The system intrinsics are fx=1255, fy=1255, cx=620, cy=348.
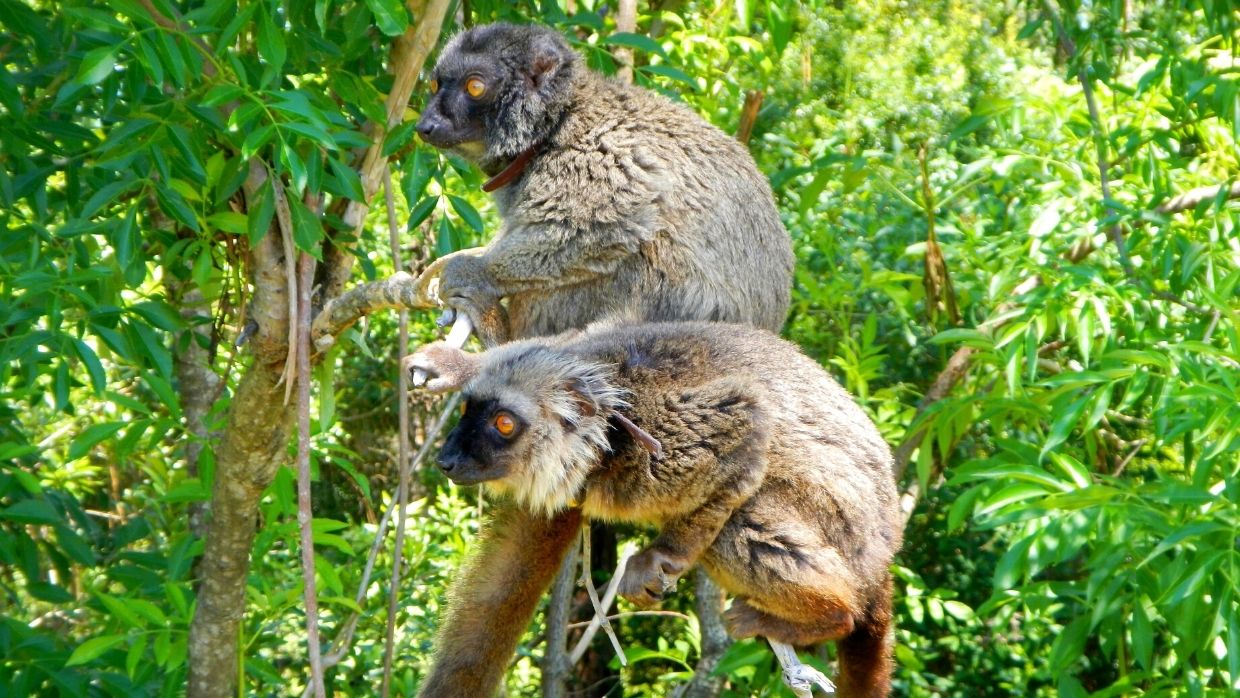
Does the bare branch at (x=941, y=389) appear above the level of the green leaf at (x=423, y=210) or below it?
below

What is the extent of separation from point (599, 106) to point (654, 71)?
686mm

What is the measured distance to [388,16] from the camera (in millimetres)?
3561

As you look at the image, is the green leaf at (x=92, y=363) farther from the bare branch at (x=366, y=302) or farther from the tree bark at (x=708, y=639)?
the tree bark at (x=708, y=639)

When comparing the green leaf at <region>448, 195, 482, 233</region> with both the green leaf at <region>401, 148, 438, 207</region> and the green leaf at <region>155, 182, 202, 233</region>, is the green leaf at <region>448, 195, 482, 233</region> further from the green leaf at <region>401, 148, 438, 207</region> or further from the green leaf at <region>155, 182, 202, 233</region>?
the green leaf at <region>155, 182, 202, 233</region>

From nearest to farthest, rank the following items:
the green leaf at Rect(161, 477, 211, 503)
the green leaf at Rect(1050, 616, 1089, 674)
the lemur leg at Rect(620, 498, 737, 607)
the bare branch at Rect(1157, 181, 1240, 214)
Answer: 1. the lemur leg at Rect(620, 498, 737, 607)
2. the green leaf at Rect(1050, 616, 1089, 674)
3. the green leaf at Rect(161, 477, 211, 503)
4. the bare branch at Rect(1157, 181, 1240, 214)

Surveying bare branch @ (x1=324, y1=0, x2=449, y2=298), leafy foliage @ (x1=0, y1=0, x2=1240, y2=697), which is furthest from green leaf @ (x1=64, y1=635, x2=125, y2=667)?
bare branch @ (x1=324, y1=0, x2=449, y2=298)

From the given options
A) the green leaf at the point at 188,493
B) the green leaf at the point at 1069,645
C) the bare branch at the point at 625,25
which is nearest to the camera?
the green leaf at the point at 1069,645

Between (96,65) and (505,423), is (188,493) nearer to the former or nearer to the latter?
(96,65)

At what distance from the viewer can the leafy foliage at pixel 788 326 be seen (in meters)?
3.85

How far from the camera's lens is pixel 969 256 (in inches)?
239

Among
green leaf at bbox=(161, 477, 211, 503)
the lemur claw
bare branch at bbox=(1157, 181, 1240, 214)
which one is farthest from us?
bare branch at bbox=(1157, 181, 1240, 214)

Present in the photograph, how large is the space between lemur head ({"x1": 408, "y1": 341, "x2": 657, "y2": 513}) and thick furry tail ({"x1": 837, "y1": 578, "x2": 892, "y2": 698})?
34.3 inches

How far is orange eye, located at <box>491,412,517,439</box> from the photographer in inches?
125

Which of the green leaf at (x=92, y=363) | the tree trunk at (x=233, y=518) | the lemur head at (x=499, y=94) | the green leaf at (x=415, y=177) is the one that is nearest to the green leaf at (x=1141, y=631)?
the lemur head at (x=499, y=94)
